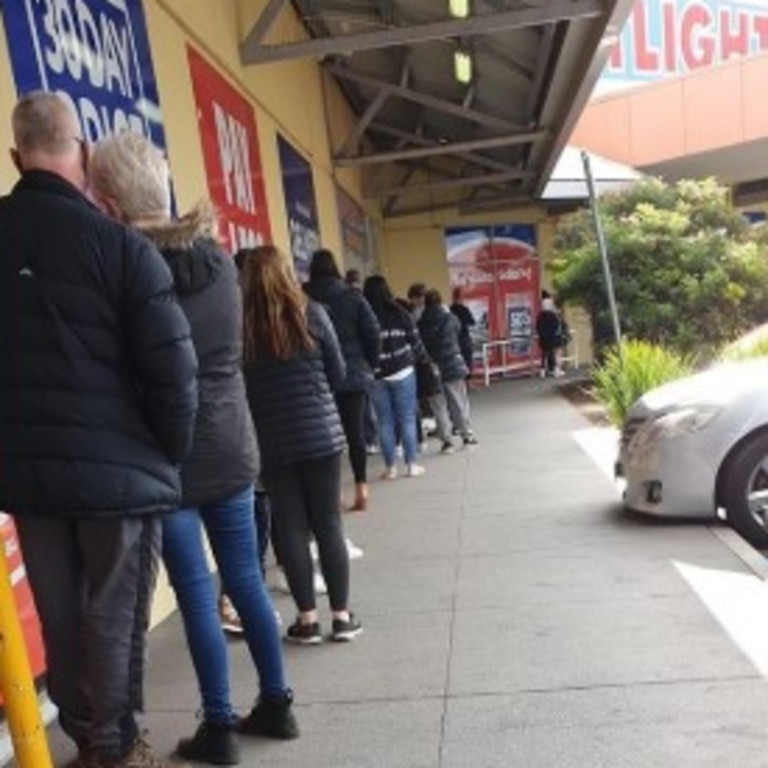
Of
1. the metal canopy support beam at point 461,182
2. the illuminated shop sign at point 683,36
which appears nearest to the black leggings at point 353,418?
the metal canopy support beam at point 461,182

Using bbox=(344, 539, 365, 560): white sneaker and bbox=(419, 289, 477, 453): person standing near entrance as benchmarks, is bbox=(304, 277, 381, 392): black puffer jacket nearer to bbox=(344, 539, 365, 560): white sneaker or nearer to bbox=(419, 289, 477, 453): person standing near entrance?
bbox=(344, 539, 365, 560): white sneaker

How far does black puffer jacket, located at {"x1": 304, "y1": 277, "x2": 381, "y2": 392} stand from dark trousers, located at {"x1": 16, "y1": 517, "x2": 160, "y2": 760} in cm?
419

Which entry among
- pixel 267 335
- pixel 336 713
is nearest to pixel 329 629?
pixel 336 713

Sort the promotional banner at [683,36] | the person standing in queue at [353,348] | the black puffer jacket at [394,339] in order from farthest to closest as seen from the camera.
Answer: the promotional banner at [683,36], the black puffer jacket at [394,339], the person standing in queue at [353,348]

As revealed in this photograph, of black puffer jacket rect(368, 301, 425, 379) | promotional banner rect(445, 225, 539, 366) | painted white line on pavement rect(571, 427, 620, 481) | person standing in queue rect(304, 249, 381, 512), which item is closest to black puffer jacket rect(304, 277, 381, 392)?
person standing in queue rect(304, 249, 381, 512)

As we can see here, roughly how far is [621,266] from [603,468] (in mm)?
6891

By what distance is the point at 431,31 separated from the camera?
9391 mm

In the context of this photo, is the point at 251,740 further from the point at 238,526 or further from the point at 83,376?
the point at 83,376

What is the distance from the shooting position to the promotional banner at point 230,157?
729cm

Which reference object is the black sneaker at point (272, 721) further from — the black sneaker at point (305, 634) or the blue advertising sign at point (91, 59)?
the blue advertising sign at point (91, 59)

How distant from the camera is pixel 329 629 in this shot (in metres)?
4.96

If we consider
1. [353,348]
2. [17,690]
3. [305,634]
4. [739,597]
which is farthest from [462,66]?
[17,690]

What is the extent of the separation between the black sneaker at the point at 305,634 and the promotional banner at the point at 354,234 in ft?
35.0

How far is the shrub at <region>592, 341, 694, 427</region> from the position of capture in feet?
34.8
